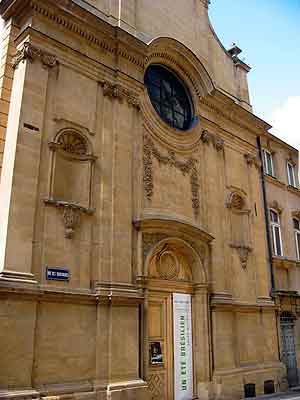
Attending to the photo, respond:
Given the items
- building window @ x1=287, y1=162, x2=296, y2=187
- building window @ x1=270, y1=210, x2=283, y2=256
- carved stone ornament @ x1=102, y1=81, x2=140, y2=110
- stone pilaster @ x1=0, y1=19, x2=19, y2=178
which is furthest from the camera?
building window @ x1=287, y1=162, x2=296, y2=187

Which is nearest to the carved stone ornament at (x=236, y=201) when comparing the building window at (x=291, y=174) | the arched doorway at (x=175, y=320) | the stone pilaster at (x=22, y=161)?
the arched doorway at (x=175, y=320)

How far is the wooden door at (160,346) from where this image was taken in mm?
10008

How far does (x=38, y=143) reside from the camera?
8.87 meters

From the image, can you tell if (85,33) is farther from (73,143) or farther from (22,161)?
(22,161)

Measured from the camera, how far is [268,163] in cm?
1730

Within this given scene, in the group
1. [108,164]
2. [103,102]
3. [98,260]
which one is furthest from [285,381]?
[103,102]

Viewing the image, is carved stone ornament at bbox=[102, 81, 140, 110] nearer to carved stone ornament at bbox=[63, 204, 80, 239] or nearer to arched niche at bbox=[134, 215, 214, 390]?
arched niche at bbox=[134, 215, 214, 390]

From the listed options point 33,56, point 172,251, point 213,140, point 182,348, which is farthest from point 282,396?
point 33,56

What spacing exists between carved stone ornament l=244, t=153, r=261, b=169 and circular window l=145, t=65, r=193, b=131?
9.94ft

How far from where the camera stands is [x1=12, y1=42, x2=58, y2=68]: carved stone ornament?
9203mm

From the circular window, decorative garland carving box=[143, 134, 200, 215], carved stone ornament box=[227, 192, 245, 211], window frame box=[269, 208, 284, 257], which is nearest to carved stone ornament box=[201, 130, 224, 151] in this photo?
the circular window

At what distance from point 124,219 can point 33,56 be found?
4.26 meters

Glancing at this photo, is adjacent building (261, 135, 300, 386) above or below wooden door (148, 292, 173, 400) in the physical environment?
above

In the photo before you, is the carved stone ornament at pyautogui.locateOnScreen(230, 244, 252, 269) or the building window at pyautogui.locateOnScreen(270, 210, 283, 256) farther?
the building window at pyautogui.locateOnScreen(270, 210, 283, 256)
